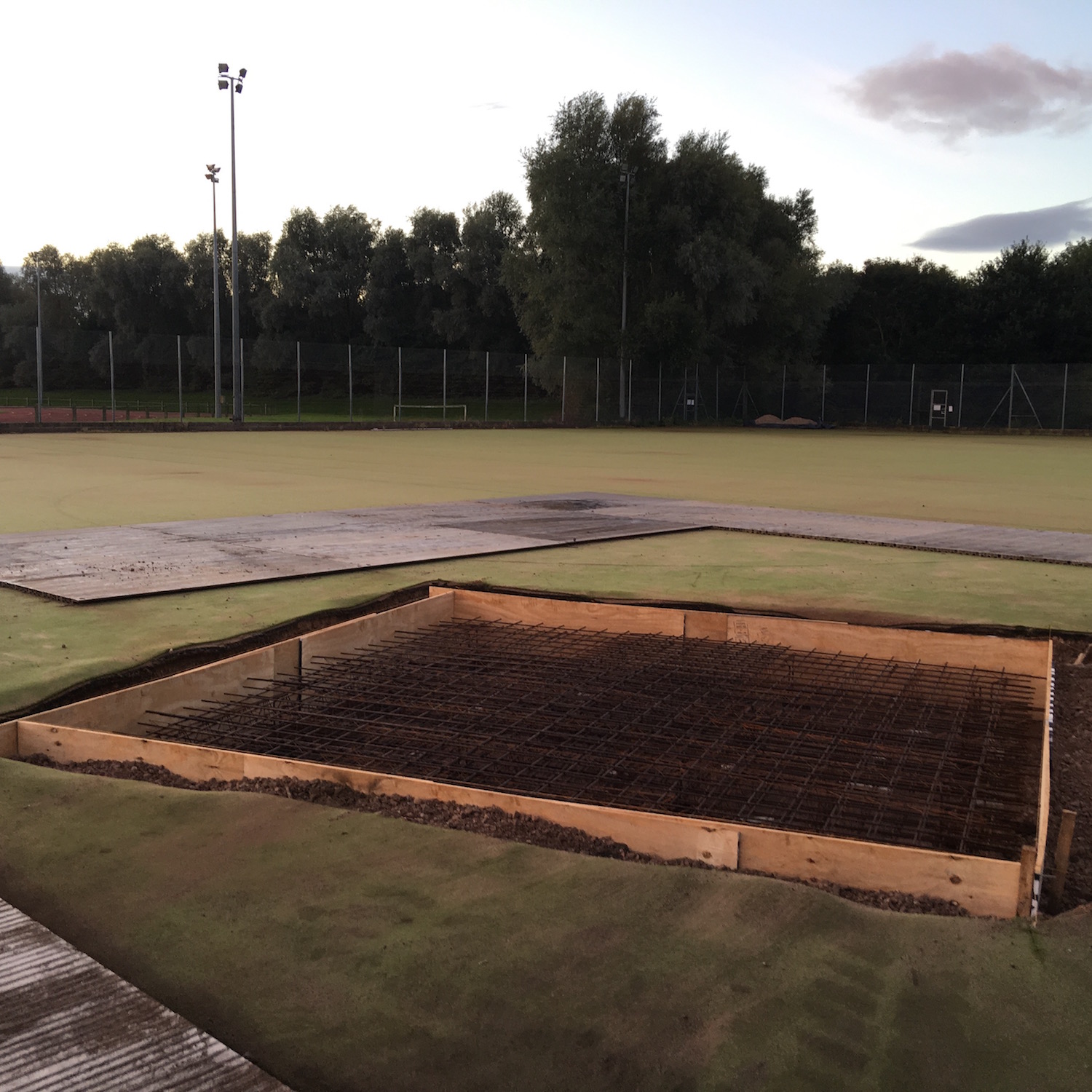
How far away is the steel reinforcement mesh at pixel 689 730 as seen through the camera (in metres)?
3.70

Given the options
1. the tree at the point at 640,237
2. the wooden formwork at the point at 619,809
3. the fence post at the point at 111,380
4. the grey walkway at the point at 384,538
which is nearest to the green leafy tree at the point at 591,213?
the tree at the point at 640,237

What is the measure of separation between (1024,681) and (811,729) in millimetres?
1448

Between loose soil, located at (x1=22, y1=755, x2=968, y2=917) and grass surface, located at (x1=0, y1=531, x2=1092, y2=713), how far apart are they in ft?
3.32

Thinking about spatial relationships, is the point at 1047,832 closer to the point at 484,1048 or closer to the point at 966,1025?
the point at 966,1025

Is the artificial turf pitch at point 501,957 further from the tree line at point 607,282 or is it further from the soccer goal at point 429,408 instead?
the tree line at point 607,282

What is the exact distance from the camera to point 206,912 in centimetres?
263

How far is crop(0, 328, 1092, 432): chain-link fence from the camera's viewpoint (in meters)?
31.4

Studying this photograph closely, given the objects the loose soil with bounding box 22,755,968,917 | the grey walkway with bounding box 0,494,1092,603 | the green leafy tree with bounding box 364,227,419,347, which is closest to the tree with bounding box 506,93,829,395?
the green leafy tree with bounding box 364,227,419,347

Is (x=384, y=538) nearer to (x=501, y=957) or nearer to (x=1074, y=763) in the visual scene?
(x=1074, y=763)

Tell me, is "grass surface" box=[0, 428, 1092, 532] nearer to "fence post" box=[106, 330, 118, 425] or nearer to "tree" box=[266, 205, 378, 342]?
"fence post" box=[106, 330, 118, 425]

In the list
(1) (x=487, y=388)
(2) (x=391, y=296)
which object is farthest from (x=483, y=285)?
(1) (x=487, y=388)

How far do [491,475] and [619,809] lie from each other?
14087 millimetres

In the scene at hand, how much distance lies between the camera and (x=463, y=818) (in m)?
3.26

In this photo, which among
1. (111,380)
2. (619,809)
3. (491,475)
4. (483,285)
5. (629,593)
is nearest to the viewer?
(619,809)
